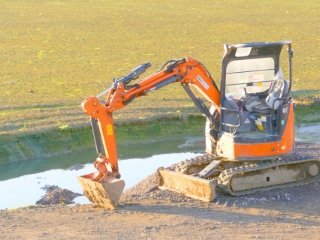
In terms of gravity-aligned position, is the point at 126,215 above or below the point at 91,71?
below

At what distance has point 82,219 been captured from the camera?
13.9 m

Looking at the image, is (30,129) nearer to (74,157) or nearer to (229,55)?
(74,157)

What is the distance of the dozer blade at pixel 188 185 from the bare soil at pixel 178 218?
0.16 metres

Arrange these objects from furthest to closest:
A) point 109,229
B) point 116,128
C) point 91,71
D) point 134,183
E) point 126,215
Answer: point 91,71
point 116,128
point 134,183
point 126,215
point 109,229

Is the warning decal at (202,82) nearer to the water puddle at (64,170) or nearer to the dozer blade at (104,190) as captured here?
the dozer blade at (104,190)

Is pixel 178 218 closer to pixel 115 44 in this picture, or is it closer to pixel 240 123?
pixel 240 123

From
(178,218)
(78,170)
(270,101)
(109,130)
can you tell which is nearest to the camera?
(178,218)

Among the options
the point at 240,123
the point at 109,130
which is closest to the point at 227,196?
the point at 240,123

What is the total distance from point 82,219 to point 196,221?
2.26 m

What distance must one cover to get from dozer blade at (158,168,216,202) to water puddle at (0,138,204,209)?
1.94 m

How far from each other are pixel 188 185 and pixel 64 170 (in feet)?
17.1

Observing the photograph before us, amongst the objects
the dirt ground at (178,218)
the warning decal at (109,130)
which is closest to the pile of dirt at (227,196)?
the dirt ground at (178,218)

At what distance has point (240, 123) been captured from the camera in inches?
620

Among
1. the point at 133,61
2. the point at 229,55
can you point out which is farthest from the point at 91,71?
the point at 229,55
